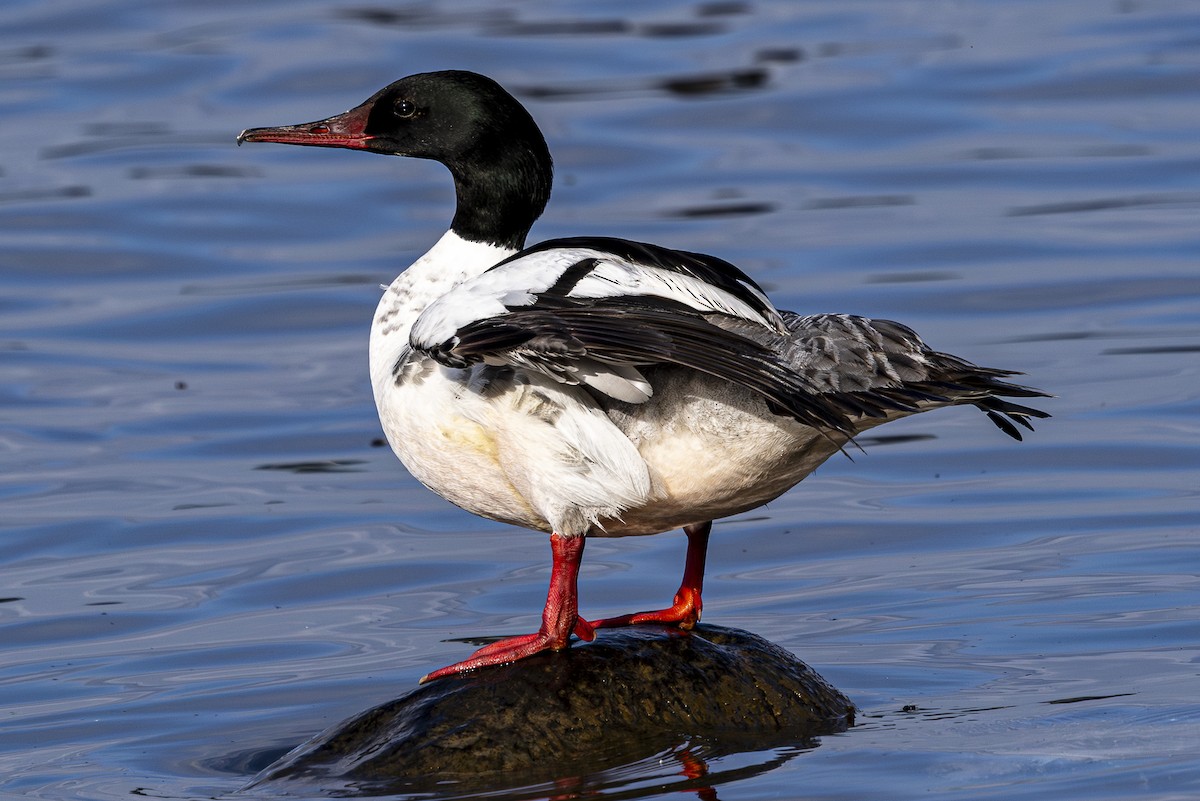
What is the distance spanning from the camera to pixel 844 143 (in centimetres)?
1814

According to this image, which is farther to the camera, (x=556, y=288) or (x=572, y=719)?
(x=572, y=719)

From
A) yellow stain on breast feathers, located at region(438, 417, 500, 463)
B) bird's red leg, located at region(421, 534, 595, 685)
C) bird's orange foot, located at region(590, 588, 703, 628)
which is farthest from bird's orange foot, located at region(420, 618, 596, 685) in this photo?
yellow stain on breast feathers, located at region(438, 417, 500, 463)

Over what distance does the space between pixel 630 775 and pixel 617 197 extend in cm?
1066

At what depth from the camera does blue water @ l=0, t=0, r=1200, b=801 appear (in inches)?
301

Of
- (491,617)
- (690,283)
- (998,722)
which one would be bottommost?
(491,617)

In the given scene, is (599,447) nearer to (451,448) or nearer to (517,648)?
(451,448)

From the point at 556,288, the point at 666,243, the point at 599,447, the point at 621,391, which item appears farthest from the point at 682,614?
the point at 666,243

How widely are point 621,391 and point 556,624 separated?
954 millimetres

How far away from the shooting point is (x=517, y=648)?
21.8ft

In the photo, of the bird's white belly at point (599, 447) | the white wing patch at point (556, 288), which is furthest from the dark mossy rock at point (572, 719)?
the white wing patch at point (556, 288)

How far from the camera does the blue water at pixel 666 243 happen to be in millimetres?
7645

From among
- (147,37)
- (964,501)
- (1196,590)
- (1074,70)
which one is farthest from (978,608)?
→ (147,37)

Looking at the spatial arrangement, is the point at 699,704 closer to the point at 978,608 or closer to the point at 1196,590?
the point at 978,608

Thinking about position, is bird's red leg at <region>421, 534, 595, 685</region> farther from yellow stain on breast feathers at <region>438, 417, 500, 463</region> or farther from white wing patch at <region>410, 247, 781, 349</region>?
white wing patch at <region>410, 247, 781, 349</region>
